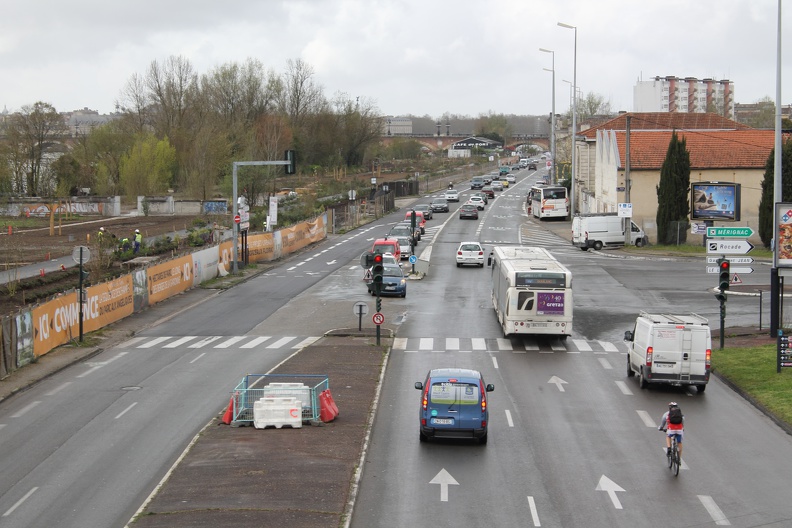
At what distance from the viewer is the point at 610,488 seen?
18984mm

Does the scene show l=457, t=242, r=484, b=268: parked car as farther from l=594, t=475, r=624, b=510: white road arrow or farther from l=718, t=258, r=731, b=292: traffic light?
l=594, t=475, r=624, b=510: white road arrow

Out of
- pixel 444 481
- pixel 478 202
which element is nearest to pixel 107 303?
pixel 444 481

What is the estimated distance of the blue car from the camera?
851 inches

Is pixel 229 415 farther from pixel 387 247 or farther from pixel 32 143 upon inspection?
pixel 32 143

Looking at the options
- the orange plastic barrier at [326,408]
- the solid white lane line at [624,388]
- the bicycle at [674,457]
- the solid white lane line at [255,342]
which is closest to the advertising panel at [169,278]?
the solid white lane line at [255,342]

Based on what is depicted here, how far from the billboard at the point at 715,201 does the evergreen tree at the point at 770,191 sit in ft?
14.7

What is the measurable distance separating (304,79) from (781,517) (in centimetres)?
14005

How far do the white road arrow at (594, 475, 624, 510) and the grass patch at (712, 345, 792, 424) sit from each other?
290 inches

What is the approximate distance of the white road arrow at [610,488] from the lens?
18.2 meters

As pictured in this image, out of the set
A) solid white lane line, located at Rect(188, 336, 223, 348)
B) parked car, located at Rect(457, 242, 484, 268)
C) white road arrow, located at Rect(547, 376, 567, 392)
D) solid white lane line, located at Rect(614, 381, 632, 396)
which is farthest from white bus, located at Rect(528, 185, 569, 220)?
solid white lane line, located at Rect(614, 381, 632, 396)

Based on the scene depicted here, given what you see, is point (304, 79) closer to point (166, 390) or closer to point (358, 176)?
point (358, 176)

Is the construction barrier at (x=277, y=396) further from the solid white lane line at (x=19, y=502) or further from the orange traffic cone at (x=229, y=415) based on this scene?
the solid white lane line at (x=19, y=502)

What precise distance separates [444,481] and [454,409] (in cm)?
261

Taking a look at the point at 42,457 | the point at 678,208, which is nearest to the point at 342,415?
the point at 42,457
